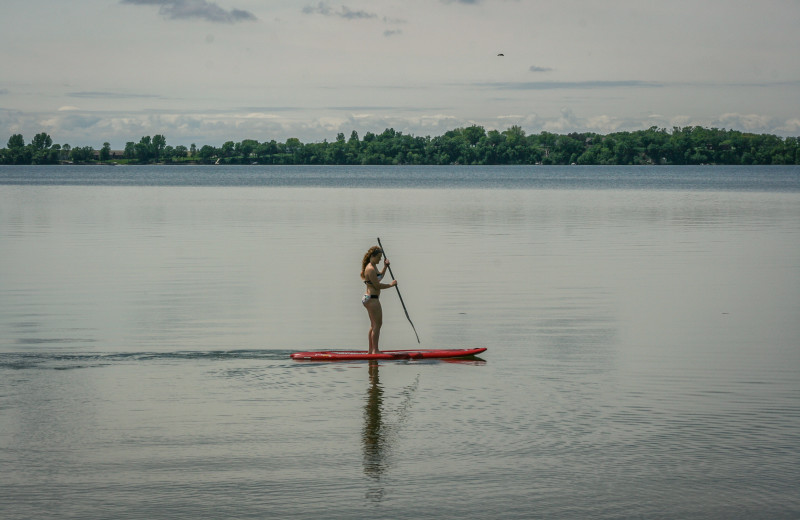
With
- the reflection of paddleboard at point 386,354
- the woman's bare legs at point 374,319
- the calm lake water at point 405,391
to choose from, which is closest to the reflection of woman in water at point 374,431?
the calm lake water at point 405,391

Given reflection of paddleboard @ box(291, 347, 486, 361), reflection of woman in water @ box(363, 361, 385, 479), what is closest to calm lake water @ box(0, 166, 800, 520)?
reflection of woman in water @ box(363, 361, 385, 479)

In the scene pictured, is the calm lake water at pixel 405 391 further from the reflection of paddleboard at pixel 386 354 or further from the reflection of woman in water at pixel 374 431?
the reflection of paddleboard at pixel 386 354

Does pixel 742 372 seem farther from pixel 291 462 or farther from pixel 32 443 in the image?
pixel 32 443

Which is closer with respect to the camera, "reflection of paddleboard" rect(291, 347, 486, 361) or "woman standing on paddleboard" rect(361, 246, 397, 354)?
"reflection of paddleboard" rect(291, 347, 486, 361)

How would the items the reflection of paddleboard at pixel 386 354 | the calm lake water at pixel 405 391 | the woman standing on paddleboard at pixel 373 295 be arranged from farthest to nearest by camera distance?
the woman standing on paddleboard at pixel 373 295 → the reflection of paddleboard at pixel 386 354 → the calm lake water at pixel 405 391

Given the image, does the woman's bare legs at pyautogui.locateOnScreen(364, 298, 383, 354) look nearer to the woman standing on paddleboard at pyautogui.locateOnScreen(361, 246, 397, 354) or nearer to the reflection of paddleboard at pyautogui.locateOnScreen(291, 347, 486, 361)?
the woman standing on paddleboard at pyautogui.locateOnScreen(361, 246, 397, 354)

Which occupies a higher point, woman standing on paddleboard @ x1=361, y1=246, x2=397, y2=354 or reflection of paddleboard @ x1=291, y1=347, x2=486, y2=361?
woman standing on paddleboard @ x1=361, y1=246, x2=397, y2=354

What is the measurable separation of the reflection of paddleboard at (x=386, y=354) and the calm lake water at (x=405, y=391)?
0.17 m

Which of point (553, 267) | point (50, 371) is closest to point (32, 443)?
point (50, 371)

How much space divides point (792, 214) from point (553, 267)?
35697 mm

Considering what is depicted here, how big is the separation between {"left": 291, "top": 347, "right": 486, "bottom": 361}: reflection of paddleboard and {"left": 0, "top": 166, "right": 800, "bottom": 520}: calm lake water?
0.57ft

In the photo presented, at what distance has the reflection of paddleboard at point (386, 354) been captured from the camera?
1748 centimetres

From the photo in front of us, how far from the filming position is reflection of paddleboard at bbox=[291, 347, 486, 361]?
688 inches

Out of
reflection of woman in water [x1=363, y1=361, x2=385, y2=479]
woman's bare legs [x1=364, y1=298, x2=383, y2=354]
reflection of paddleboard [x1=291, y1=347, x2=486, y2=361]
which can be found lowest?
reflection of woman in water [x1=363, y1=361, x2=385, y2=479]
